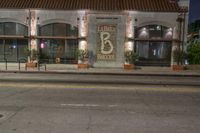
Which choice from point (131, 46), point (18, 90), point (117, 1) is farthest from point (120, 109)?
point (117, 1)

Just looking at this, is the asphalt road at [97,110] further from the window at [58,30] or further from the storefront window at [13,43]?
the storefront window at [13,43]

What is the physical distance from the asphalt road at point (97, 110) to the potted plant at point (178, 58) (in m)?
15.7

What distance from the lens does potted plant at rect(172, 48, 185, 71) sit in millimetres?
29047

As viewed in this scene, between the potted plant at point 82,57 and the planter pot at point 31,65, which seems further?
the planter pot at point 31,65

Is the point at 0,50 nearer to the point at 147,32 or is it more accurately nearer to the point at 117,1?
the point at 117,1

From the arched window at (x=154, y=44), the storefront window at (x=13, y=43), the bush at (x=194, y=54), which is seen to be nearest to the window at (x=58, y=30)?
the storefront window at (x=13, y=43)

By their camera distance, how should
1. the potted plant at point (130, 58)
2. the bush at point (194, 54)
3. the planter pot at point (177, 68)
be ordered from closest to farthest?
the potted plant at point (130, 58)
the planter pot at point (177, 68)
the bush at point (194, 54)

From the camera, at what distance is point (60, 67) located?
29688 millimetres

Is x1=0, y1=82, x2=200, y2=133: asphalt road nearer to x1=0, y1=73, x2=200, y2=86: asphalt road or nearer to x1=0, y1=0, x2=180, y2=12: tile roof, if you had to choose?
x1=0, y1=73, x2=200, y2=86: asphalt road

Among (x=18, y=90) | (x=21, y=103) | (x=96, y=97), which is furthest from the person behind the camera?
(x=18, y=90)

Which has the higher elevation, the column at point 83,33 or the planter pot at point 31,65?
the column at point 83,33

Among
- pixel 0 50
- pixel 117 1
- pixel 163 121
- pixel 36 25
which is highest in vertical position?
pixel 117 1

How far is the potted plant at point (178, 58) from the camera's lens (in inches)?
1144

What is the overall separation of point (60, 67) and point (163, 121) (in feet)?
73.0
